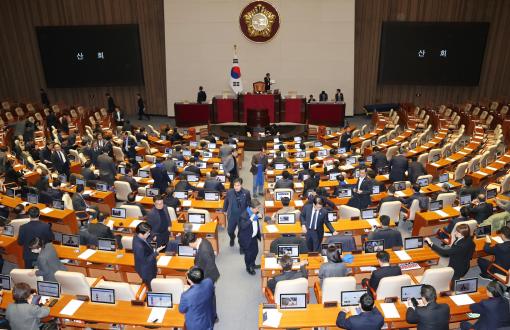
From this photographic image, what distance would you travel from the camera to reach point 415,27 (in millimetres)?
22953

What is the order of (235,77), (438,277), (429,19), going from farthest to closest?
(429,19) → (235,77) → (438,277)

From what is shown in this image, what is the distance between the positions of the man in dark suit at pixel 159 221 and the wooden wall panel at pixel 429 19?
19.0m

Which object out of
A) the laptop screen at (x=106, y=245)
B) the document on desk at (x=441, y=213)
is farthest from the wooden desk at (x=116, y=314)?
the document on desk at (x=441, y=213)

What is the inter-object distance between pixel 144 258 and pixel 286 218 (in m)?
3.37

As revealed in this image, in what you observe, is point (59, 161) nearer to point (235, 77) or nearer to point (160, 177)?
point (160, 177)

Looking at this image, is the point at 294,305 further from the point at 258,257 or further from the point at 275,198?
the point at 275,198

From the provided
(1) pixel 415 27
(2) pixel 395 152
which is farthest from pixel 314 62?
(2) pixel 395 152

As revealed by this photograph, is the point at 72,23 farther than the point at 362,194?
Yes

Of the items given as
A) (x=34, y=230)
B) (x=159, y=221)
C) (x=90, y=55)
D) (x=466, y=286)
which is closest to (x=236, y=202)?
(x=159, y=221)

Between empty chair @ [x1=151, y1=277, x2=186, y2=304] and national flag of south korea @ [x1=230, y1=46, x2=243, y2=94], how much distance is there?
1760 centimetres

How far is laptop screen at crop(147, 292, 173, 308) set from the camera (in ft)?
20.4

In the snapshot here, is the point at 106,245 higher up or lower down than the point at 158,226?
lower down

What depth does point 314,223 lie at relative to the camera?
819 cm

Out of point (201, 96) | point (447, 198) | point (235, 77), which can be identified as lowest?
point (447, 198)
